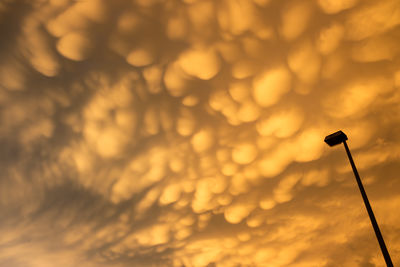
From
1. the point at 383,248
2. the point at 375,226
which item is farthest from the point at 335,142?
the point at 383,248

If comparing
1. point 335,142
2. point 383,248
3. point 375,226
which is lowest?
point 383,248

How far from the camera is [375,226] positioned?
7.20 meters

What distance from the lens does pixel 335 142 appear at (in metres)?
9.23

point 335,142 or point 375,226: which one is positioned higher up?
point 335,142

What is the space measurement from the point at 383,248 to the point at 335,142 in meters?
3.65

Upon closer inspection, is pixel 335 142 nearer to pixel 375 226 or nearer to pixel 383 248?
pixel 375 226

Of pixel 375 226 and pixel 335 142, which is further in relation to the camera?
pixel 335 142

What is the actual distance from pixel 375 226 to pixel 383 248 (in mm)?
578

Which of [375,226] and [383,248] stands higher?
[375,226]

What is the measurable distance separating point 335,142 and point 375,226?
3.08 m

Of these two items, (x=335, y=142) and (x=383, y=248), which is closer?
(x=383, y=248)

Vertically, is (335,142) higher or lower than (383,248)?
higher
